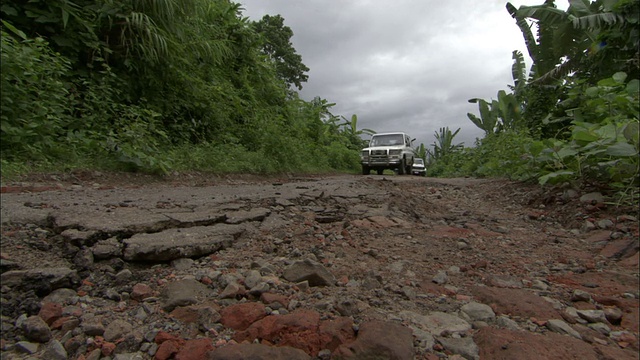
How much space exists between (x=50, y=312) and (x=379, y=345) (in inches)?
45.6

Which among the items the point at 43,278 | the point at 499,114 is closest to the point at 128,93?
the point at 43,278

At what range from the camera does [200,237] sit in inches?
82.0

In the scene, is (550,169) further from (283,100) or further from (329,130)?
(329,130)

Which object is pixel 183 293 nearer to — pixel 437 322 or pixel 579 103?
pixel 437 322

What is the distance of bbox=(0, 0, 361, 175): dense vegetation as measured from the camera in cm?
382

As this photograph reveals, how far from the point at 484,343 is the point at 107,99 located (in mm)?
5381

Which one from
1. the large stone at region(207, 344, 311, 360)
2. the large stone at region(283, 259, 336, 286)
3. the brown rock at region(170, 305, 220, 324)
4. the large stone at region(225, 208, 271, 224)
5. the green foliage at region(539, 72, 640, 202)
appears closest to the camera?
the large stone at region(207, 344, 311, 360)

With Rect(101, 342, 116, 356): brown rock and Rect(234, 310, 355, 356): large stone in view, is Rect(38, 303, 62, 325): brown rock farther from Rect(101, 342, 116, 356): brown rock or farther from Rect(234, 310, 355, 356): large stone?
Rect(234, 310, 355, 356): large stone

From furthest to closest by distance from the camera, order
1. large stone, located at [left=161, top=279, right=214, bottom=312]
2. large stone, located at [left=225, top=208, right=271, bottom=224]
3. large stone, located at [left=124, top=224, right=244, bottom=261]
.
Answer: large stone, located at [left=225, top=208, right=271, bottom=224] → large stone, located at [left=124, top=224, right=244, bottom=261] → large stone, located at [left=161, top=279, right=214, bottom=312]

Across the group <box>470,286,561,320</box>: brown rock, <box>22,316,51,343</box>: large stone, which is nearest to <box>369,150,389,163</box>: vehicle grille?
<box>470,286,561,320</box>: brown rock

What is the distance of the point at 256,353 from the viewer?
1133mm

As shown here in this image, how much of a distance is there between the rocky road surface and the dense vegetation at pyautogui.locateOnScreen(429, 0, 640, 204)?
0.54 m

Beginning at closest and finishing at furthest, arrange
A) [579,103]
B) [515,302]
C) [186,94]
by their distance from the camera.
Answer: [515,302] → [579,103] → [186,94]

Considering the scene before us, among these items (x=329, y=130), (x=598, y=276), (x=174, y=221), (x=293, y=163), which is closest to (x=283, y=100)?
(x=293, y=163)
